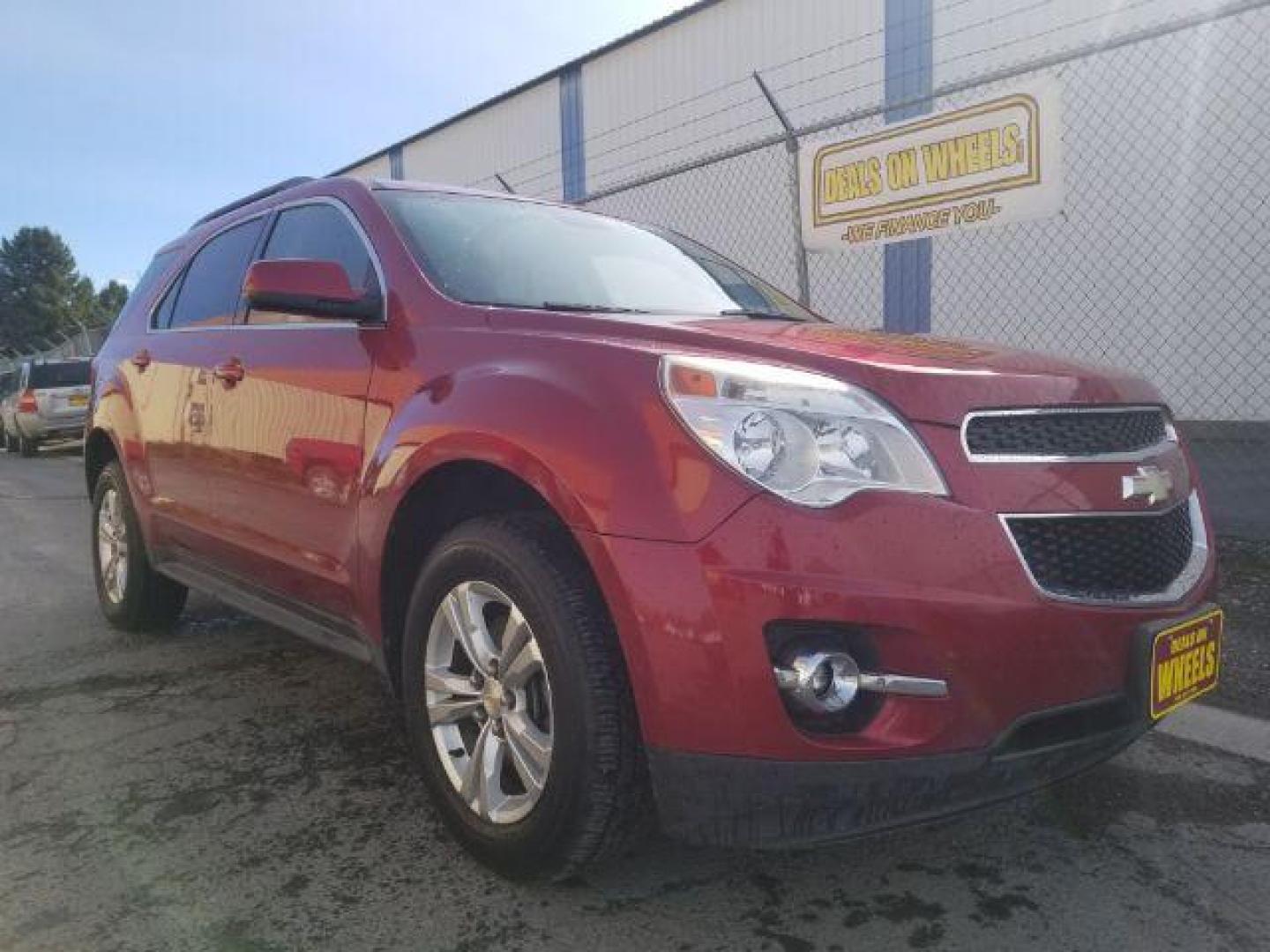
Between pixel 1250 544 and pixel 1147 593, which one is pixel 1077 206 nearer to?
pixel 1250 544

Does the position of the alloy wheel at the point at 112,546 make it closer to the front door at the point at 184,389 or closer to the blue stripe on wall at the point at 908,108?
the front door at the point at 184,389

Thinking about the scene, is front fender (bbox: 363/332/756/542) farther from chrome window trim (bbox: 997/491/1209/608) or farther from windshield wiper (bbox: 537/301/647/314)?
chrome window trim (bbox: 997/491/1209/608)

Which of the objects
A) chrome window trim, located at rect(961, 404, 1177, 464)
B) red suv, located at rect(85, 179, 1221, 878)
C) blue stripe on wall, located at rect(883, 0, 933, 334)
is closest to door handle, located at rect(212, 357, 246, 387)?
red suv, located at rect(85, 179, 1221, 878)

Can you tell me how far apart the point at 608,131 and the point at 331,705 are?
11.7 m

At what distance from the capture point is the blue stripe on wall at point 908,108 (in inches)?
371

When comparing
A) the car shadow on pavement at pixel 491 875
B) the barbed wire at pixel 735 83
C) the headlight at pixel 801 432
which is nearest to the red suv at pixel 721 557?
the headlight at pixel 801 432

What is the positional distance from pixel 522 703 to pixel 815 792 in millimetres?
695

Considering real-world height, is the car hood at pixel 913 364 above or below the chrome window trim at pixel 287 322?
below

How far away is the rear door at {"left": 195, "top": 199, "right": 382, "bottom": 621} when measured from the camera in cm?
286

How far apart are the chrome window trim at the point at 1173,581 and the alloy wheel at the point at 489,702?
0.97 m

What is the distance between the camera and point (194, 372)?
12.4ft

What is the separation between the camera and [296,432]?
3057mm

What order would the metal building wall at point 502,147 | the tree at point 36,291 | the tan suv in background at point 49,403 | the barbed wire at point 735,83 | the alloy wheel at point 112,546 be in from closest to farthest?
the alloy wheel at point 112,546, the barbed wire at point 735,83, the metal building wall at point 502,147, the tan suv in background at point 49,403, the tree at point 36,291

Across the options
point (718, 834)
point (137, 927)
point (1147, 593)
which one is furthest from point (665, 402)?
point (137, 927)
